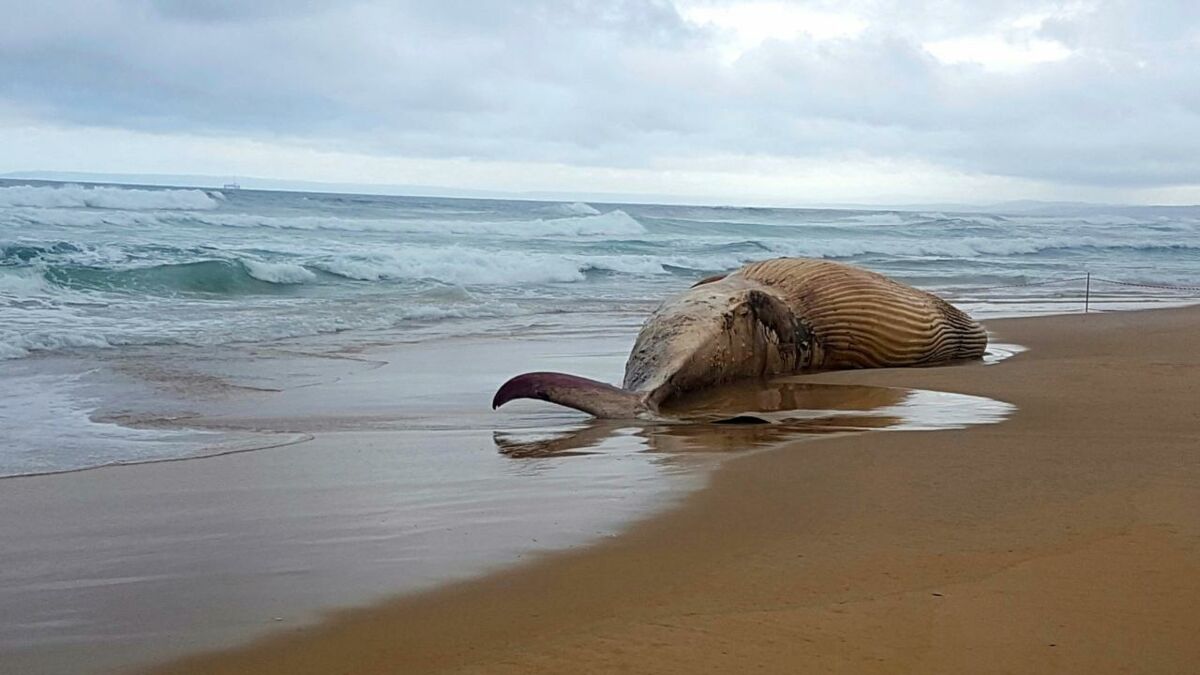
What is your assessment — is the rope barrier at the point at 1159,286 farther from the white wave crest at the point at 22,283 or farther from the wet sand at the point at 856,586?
the white wave crest at the point at 22,283

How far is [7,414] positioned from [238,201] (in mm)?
56181

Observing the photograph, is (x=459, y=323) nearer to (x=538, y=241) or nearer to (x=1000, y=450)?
(x=1000, y=450)

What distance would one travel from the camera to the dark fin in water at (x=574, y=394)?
5.64 metres

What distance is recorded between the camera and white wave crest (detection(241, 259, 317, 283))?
737 inches

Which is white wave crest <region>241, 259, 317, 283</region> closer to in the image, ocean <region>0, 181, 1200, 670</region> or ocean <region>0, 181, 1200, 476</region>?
ocean <region>0, 181, 1200, 476</region>

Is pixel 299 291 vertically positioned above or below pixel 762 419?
below

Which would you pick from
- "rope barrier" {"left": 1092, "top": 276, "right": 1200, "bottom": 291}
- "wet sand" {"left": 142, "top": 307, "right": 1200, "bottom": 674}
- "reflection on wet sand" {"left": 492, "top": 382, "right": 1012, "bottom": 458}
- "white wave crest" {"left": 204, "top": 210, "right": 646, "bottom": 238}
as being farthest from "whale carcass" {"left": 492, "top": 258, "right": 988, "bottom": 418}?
"white wave crest" {"left": 204, "top": 210, "right": 646, "bottom": 238}

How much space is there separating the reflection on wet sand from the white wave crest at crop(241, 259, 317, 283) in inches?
516

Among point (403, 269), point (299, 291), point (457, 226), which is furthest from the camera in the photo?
point (457, 226)

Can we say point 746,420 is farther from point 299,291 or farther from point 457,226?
point 457,226

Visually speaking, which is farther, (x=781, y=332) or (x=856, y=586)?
(x=781, y=332)

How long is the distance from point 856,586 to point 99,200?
2030 inches

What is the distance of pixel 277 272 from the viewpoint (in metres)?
19.3

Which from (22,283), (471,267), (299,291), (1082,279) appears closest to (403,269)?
(471,267)
